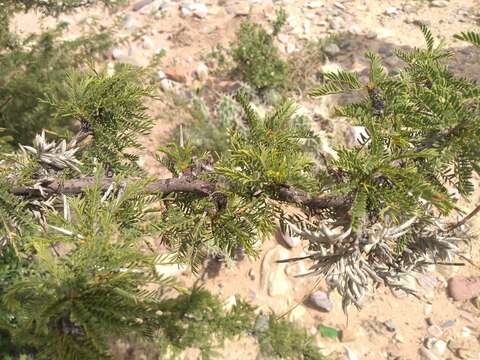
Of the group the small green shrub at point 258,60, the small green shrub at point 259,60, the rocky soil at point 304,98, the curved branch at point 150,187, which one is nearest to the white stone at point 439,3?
the rocky soil at point 304,98

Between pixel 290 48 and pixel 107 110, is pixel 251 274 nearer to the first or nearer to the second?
pixel 107 110

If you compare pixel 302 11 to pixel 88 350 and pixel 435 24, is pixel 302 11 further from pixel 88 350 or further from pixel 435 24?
pixel 88 350

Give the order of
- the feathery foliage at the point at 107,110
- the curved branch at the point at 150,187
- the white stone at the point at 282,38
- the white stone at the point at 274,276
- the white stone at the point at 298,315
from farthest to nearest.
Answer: the white stone at the point at 282,38 < the white stone at the point at 274,276 < the white stone at the point at 298,315 < the feathery foliage at the point at 107,110 < the curved branch at the point at 150,187

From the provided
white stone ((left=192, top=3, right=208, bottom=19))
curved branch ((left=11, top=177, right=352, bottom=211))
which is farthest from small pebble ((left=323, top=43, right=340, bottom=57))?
curved branch ((left=11, top=177, right=352, bottom=211))

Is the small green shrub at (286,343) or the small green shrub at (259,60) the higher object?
the small green shrub at (259,60)

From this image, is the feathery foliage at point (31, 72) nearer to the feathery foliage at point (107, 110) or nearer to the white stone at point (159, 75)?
the white stone at point (159, 75)

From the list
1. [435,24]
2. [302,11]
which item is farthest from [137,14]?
[435,24]

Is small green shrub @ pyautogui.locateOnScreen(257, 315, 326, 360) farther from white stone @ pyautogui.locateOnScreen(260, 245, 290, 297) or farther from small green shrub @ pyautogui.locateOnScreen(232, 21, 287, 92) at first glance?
small green shrub @ pyautogui.locateOnScreen(232, 21, 287, 92)

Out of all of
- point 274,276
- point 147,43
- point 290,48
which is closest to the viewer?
point 274,276

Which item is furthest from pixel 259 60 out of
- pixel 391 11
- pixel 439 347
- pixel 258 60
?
pixel 439 347
